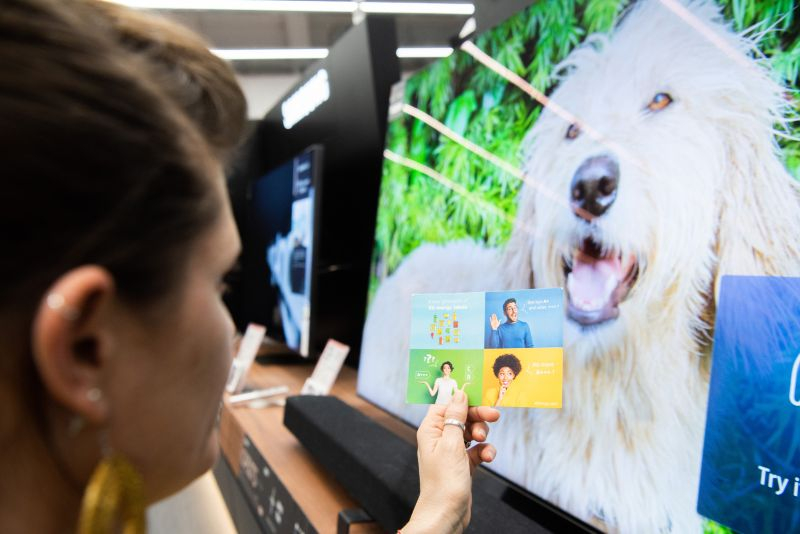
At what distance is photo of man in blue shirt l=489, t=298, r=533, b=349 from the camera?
722mm

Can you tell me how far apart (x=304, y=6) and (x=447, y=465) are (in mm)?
4130

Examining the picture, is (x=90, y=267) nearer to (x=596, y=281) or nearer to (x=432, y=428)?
(x=432, y=428)

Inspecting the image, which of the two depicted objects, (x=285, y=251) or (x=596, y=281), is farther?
(x=285, y=251)

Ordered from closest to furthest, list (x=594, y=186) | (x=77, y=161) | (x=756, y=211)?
(x=77, y=161) < (x=756, y=211) < (x=594, y=186)

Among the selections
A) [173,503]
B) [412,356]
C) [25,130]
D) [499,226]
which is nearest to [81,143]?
[25,130]

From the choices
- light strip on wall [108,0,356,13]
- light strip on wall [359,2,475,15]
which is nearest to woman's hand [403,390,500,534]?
light strip on wall [108,0,356,13]

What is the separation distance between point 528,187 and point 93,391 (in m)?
0.76

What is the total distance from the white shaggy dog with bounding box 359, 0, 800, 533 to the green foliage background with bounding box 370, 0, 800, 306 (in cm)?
3

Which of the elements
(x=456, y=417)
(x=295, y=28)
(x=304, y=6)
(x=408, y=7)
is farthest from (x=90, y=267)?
(x=295, y=28)

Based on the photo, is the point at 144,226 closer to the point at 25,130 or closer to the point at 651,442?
the point at 25,130

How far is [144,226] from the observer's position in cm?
44

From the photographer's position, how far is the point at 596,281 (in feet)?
2.82

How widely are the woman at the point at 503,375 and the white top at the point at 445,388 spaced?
0.05m

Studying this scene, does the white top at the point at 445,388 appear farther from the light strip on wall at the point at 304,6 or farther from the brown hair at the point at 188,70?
the light strip on wall at the point at 304,6
